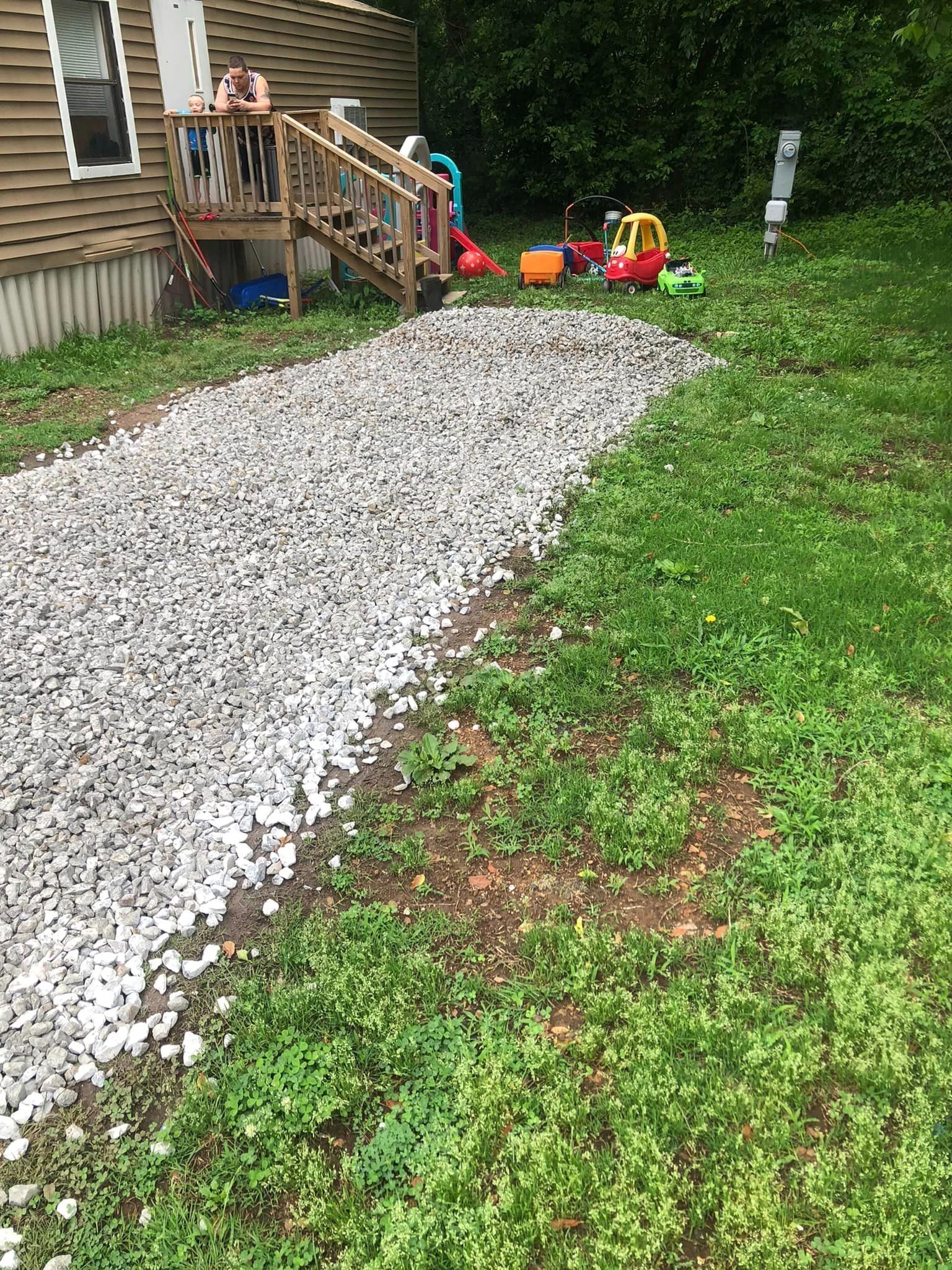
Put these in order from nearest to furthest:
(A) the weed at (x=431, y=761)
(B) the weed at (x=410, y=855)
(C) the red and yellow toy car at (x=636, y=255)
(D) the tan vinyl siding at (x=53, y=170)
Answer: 1. (B) the weed at (x=410, y=855)
2. (A) the weed at (x=431, y=761)
3. (D) the tan vinyl siding at (x=53, y=170)
4. (C) the red and yellow toy car at (x=636, y=255)

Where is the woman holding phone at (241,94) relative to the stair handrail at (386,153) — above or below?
above

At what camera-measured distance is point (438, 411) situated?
7.05 m

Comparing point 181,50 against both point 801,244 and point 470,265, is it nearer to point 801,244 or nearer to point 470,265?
point 470,265

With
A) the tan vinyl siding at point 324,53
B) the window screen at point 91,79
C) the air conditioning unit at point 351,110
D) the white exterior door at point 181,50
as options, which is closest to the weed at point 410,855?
the window screen at point 91,79

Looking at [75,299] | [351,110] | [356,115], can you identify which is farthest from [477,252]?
[75,299]

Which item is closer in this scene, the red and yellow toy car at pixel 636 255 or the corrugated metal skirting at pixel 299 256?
the red and yellow toy car at pixel 636 255

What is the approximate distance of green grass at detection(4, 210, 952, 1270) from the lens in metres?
1.98

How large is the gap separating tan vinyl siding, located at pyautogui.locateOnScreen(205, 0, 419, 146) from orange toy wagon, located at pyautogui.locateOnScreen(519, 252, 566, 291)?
10.9 feet

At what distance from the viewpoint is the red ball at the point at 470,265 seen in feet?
39.8

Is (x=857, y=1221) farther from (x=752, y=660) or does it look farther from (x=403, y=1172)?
(x=752, y=660)

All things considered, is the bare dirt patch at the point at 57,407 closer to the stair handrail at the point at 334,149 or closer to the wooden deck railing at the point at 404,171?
the stair handrail at the point at 334,149

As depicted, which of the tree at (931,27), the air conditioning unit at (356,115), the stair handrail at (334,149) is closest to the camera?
the tree at (931,27)

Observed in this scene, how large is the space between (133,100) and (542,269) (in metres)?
4.81

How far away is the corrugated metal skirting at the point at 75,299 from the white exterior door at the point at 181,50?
1.81 m
